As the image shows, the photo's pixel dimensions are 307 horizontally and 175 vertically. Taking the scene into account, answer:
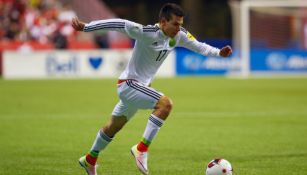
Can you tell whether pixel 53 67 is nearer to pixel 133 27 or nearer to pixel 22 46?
pixel 22 46

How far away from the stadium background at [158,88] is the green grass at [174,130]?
18mm

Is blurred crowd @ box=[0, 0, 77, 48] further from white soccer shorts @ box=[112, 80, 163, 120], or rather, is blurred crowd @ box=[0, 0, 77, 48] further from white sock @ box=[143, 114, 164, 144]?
white sock @ box=[143, 114, 164, 144]

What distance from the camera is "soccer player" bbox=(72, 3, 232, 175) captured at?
25.5 feet

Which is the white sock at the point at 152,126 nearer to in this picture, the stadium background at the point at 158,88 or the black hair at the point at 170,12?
the stadium background at the point at 158,88

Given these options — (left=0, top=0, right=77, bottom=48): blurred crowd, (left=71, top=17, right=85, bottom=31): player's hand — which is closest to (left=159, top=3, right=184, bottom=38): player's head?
(left=71, top=17, right=85, bottom=31): player's hand

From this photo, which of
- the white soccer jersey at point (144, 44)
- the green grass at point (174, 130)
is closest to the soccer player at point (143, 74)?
the white soccer jersey at point (144, 44)

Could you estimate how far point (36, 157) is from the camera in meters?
9.67

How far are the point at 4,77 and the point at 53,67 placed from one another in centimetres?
196

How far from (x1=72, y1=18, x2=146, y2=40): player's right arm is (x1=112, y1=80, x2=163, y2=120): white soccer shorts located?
1.93 ft

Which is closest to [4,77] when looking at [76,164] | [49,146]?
[49,146]

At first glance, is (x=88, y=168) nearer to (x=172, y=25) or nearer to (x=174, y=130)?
(x=172, y=25)

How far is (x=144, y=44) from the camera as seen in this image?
7.98 m

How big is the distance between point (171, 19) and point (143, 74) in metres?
0.73

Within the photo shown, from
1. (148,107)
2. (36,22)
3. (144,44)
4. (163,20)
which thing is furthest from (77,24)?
(36,22)
